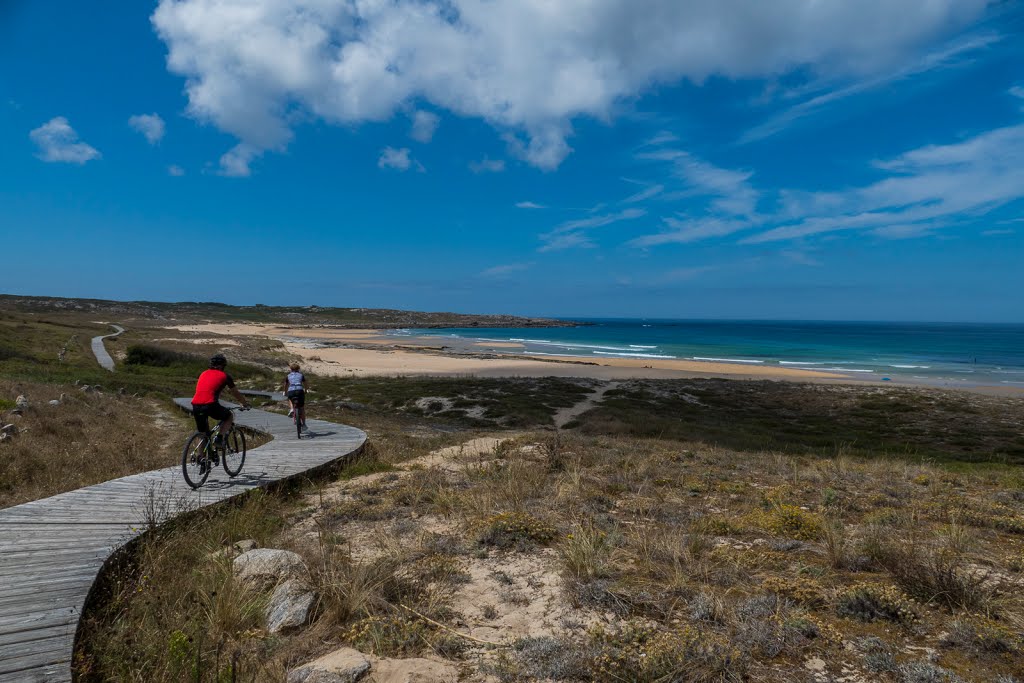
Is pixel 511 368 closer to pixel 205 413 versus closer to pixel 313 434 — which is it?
pixel 313 434

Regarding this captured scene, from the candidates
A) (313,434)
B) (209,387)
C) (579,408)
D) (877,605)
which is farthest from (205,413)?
(579,408)

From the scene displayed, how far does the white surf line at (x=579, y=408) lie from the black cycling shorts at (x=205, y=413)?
1411 centimetres

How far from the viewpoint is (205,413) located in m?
8.39

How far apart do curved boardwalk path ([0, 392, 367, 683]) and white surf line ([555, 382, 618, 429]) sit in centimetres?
1283

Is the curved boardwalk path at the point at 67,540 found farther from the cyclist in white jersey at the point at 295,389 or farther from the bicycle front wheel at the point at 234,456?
the cyclist in white jersey at the point at 295,389

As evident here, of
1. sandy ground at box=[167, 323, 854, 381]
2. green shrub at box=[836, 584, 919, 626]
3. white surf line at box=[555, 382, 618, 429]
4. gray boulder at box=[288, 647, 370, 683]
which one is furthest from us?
sandy ground at box=[167, 323, 854, 381]

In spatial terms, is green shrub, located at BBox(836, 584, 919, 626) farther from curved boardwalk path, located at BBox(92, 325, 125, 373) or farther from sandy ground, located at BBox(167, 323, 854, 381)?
sandy ground, located at BBox(167, 323, 854, 381)

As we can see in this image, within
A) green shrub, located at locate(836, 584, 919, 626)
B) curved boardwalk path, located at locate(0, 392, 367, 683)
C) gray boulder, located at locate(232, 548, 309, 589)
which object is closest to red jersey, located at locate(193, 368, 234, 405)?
curved boardwalk path, located at locate(0, 392, 367, 683)

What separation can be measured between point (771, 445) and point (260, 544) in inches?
646

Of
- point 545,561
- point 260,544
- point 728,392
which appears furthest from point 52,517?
point 728,392

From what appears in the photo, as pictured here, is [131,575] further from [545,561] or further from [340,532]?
[545,561]

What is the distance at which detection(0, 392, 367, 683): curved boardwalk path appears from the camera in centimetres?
373

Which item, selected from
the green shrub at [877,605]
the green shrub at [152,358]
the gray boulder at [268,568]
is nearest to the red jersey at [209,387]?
the gray boulder at [268,568]

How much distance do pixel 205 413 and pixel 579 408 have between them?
63.3ft
